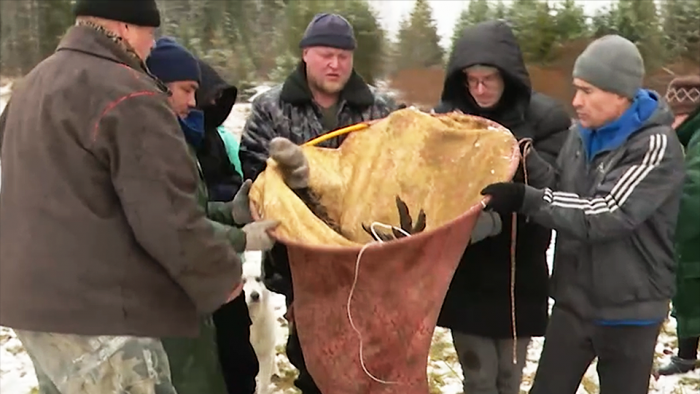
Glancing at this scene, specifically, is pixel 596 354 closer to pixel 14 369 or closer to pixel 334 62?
pixel 334 62

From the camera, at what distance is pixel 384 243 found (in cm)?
211

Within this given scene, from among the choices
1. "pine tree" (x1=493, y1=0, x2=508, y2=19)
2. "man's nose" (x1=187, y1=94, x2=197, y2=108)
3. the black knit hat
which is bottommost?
"pine tree" (x1=493, y1=0, x2=508, y2=19)

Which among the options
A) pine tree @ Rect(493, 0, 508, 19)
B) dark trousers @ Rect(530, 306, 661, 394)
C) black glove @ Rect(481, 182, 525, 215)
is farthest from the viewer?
pine tree @ Rect(493, 0, 508, 19)

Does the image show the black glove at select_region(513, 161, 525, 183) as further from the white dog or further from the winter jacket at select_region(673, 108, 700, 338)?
the white dog

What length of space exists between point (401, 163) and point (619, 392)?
3.51 ft

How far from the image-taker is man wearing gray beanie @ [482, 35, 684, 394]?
2.38 m

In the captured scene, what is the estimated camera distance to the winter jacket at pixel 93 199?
1943 millimetres

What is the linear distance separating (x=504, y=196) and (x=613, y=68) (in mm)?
540

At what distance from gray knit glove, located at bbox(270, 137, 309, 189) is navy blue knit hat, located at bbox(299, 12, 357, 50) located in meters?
0.65

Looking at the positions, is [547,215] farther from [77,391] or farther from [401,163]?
[77,391]

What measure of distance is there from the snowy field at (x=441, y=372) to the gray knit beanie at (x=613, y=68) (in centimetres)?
180

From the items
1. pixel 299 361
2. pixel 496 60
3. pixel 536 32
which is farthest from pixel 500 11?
pixel 299 361

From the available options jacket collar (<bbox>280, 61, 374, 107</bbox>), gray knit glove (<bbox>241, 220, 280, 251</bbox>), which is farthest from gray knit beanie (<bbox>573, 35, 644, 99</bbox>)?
gray knit glove (<bbox>241, 220, 280, 251</bbox>)

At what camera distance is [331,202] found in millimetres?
2725
